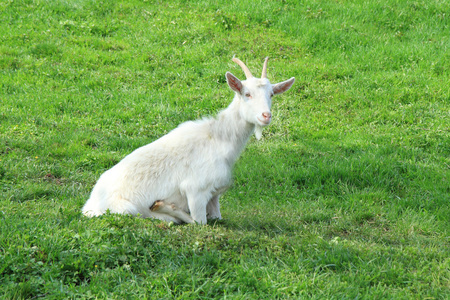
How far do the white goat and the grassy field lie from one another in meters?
0.40

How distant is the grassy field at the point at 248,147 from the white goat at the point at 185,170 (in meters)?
0.40

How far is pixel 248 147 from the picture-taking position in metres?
9.21

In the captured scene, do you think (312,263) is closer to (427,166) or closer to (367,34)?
(427,166)

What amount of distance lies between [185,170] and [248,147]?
355 centimetres

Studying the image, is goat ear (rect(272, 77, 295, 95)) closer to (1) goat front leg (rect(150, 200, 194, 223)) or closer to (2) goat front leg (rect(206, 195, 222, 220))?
(2) goat front leg (rect(206, 195, 222, 220))

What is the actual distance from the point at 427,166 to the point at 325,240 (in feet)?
11.2

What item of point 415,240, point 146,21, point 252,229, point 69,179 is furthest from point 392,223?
point 146,21

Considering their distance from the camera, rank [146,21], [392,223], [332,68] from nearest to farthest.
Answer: [392,223] < [332,68] < [146,21]

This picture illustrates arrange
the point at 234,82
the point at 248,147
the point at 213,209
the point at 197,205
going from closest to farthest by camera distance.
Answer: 1. the point at 197,205
2. the point at 234,82
3. the point at 213,209
4. the point at 248,147

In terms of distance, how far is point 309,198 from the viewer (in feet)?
24.4

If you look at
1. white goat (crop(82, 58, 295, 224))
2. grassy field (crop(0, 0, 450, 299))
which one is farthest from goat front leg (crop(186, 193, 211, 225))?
grassy field (crop(0, 0, 450, 299))

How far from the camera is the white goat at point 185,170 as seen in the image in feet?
18.7

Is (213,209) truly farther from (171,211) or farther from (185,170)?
(185,170)

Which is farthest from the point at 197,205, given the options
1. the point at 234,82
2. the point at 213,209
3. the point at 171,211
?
the point at 234,82
